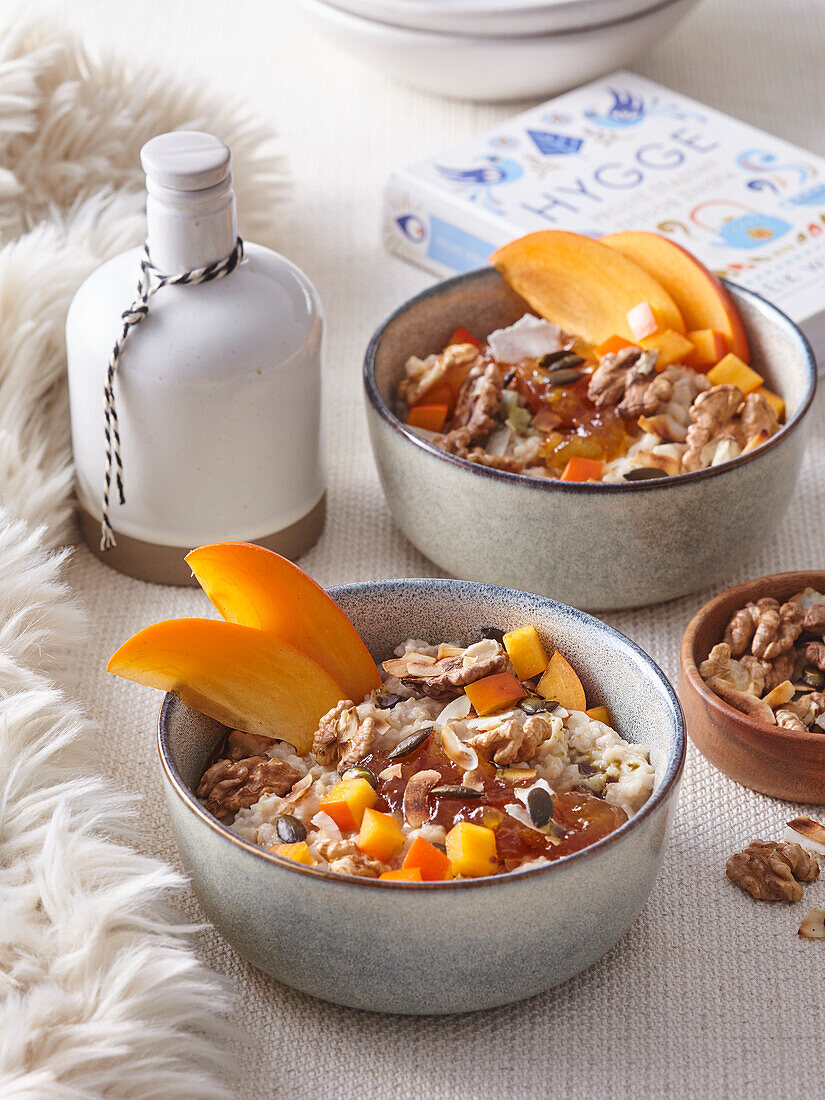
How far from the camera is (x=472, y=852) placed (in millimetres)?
674

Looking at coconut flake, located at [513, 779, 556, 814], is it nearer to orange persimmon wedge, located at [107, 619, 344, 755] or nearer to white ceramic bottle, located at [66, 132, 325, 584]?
orange persimmon wedge, located at [107, 619, 344, 755]

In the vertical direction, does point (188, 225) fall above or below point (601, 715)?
above

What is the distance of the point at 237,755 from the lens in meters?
0.79

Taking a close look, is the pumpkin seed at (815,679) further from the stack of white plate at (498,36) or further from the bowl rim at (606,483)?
the stack of white plate at (498,36)

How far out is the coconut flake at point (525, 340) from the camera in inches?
43.5

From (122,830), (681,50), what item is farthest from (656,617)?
(681,50)

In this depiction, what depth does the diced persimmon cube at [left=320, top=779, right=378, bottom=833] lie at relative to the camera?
28.1 inches

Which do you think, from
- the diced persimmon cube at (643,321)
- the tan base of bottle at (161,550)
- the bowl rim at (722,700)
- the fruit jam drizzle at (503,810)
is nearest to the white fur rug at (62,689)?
the tan base of bottle at (161,550)

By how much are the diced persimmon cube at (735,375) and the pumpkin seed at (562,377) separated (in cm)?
11

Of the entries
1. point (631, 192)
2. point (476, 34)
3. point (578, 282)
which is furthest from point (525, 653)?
point (476, 34)

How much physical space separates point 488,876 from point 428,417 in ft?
1.61

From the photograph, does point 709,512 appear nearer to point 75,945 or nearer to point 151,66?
point 75,945

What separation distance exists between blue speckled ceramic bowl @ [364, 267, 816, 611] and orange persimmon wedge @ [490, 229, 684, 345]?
0.43 feet

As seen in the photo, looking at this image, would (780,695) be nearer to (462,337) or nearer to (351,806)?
(351,806)
